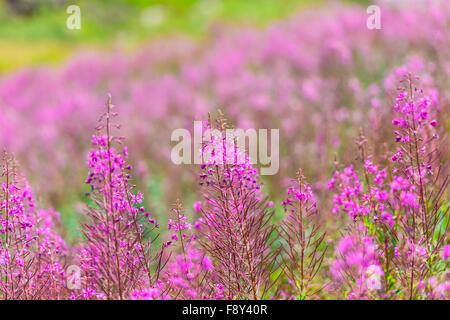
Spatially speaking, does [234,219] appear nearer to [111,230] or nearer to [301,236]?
[301,236]

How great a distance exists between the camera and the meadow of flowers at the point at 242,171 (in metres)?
2.92

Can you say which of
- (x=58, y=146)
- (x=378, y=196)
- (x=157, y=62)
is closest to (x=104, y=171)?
(x=378, y=196)

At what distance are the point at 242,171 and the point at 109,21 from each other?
25.4 meters

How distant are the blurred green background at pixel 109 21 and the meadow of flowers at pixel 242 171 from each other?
534 centimetres

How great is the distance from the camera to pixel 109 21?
2641cm

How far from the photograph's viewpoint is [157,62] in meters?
14.1

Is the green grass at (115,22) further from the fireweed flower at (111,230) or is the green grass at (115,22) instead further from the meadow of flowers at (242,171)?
the fireweed flower at (111,230)

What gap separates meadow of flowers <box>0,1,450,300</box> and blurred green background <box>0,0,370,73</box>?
5338 mm

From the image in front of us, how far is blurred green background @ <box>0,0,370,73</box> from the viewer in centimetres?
2030

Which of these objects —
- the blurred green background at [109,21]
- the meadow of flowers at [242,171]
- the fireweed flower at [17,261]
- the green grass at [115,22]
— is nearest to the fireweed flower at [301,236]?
the meadow of flowers at [242,171]

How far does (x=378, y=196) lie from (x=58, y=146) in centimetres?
819

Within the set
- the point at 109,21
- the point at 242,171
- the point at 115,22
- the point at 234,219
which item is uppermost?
the point at 109,21

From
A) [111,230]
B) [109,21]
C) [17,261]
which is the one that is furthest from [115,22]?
[111,230]

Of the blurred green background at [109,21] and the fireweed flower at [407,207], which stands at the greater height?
the blurred green background at [109,21]
